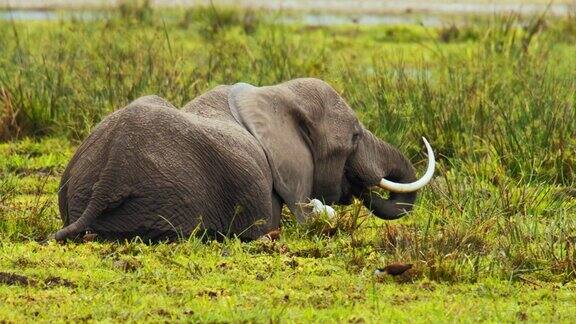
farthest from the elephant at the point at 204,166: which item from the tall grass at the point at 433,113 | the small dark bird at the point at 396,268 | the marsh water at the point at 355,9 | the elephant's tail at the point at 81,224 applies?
the marsh water at the point at 355,9

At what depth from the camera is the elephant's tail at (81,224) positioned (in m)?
7.47

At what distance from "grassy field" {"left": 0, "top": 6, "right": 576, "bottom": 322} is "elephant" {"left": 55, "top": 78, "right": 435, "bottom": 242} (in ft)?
0.57

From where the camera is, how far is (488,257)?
734 centimetres

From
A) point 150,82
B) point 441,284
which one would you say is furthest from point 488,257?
point 150,82

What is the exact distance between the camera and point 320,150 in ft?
29.5

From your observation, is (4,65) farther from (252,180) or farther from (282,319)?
(282,319)

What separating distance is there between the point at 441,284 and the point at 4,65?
6.05m

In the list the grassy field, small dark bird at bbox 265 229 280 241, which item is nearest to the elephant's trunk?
the grassy field

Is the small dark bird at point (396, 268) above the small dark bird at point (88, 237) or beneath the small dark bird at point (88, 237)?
above

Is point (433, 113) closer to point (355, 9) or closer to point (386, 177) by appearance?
point (386, 177)

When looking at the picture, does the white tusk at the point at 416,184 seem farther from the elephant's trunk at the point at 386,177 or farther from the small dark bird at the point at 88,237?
the small dark bird at the point at 88,237

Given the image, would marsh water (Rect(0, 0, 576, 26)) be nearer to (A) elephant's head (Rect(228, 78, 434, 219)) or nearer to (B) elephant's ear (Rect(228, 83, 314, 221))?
(A) elephant's head (Rect(228, 78, 434, 219))

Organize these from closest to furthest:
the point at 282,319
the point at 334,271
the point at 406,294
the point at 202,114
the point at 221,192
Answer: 1. the point at 282,319
2. the point at 406,294
3. the point at 334,271
4. the point at 221,192
5. the point at 202,114

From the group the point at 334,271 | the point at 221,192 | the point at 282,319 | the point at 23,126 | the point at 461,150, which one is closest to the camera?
the point at 282,319
